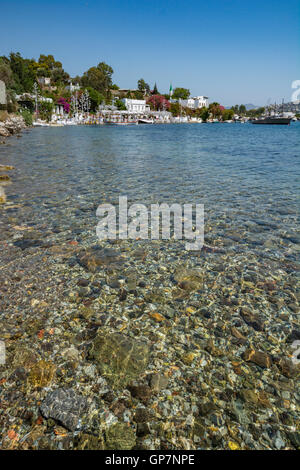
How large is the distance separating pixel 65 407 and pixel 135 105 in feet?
661

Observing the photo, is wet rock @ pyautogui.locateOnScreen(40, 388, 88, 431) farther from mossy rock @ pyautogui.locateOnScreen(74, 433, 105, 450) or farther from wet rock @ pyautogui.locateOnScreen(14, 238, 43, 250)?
wet rock @ pyautogui.locateOnScreen(14, 238, 43, 250)

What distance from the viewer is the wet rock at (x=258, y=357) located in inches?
150

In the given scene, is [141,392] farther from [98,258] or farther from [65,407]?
[98,258]

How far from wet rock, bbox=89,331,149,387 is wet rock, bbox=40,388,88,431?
0.45 metres

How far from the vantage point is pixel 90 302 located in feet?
16.5

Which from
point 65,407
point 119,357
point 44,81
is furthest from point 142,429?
point 44,81

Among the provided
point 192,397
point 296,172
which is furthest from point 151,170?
point 192,397

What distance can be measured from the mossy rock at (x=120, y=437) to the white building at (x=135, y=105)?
193 meters

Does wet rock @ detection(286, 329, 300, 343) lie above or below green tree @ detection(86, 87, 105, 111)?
below

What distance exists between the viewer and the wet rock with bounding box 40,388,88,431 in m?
3.00

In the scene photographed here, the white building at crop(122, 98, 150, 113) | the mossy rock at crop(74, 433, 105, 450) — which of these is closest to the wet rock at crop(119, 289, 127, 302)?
the mossy rock at crop(74, 433, 105, 450)

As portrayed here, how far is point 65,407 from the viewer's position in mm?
3125

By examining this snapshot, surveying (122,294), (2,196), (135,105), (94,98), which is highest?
(135,105)

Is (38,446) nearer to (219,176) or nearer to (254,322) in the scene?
(254,322)
